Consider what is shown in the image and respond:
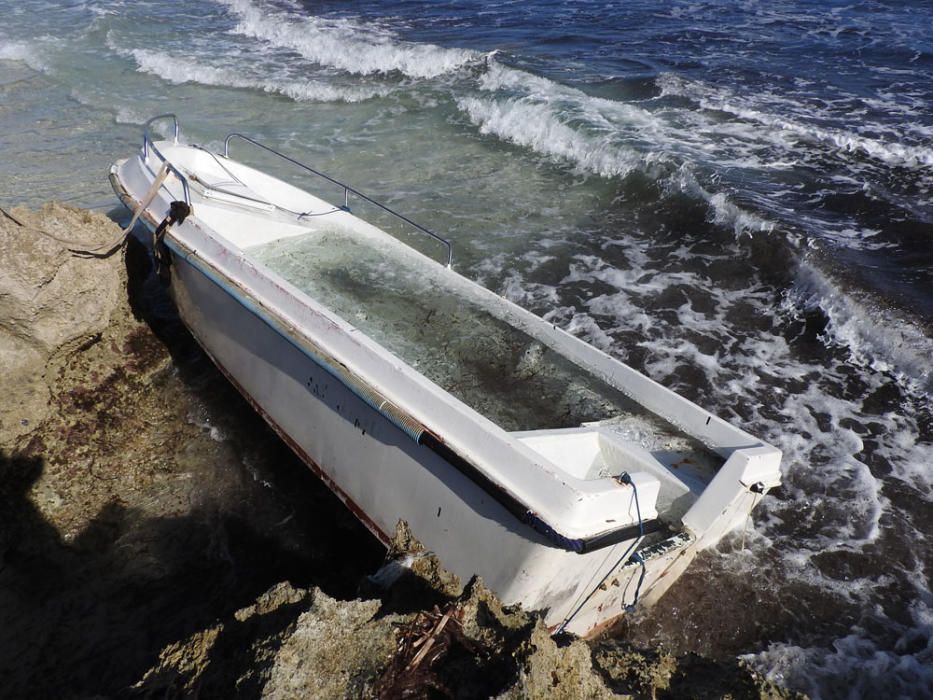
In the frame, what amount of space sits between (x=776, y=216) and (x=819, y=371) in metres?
2.92

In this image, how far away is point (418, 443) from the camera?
145 inches

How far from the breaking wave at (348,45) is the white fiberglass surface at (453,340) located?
9354 millimetres

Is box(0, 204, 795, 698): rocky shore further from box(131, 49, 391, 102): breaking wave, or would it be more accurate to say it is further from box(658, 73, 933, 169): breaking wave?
box(658, 73, 933, 169): breaking wave

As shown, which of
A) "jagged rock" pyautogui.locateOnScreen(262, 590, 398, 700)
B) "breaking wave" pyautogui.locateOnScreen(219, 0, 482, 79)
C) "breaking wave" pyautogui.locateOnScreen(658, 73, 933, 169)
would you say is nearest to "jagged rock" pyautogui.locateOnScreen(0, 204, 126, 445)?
"jagged rock" pyautogui.locateOnScreen(262, 590, 398, 700)

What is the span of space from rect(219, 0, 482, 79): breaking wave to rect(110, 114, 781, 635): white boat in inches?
362

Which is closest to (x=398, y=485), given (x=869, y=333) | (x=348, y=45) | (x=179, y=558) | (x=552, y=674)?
(x=179, y=558)

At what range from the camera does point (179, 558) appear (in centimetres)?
416

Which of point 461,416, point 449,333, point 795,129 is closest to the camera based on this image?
point 461,416

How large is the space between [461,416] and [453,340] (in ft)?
4.24

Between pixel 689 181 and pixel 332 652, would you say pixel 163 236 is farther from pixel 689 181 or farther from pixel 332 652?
pixel 689 181

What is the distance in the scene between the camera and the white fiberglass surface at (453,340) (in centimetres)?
430

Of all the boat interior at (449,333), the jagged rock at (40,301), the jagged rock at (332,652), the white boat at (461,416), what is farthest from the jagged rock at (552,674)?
the jagged rock at (40,301)

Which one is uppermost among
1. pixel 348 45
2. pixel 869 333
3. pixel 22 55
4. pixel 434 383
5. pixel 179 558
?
pixel 434 383

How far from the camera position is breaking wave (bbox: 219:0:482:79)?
14.0 m
